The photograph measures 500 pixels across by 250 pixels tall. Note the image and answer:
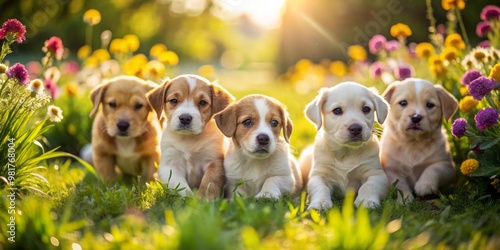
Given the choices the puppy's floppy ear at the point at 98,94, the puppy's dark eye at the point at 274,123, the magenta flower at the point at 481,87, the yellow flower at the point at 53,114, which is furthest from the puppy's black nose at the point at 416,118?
the yellow flower at the point at 53,114

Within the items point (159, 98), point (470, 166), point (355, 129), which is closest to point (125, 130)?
point (159, 98)

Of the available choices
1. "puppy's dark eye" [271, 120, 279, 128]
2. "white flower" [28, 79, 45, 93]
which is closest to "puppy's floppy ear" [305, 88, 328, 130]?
"puppy's dark eye" [271, 120, 279, 128]

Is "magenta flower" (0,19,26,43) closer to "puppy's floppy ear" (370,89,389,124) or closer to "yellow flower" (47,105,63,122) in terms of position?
"yellow flower" (47,105,63,122)

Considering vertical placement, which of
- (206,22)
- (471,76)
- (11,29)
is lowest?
(206,22)

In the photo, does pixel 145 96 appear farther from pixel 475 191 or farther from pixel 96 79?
pixel 96 79

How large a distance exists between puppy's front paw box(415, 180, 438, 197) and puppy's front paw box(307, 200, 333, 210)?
36.9 inches

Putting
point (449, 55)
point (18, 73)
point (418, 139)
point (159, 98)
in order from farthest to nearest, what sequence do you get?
point (449, 55)
point (418, 139)
point (159, 98)
point (18, 73)

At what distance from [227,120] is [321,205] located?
3.52ft

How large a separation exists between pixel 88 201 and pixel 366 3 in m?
16.6

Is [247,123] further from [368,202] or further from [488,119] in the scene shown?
[488,119]

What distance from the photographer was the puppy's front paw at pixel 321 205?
4617mm

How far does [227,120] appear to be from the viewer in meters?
4.98

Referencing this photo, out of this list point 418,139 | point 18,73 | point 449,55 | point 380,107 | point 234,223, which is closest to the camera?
point 234,223

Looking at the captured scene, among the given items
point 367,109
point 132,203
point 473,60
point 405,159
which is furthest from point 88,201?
point 473,60
